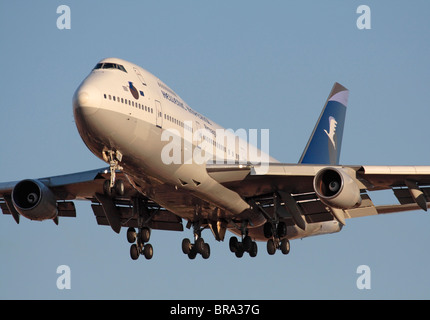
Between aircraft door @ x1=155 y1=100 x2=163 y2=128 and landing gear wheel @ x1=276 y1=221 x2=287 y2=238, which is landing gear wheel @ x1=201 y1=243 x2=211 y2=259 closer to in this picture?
landing gear wheel @ x1=276 y1=221 x2=287 y2=238

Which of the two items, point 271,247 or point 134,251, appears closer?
point 134,251

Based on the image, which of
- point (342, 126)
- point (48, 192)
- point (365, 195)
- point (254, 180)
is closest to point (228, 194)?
point (254, 180)

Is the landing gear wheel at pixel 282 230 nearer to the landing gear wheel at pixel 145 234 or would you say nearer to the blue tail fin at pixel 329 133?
the landing gear wheel at pixel 145 234

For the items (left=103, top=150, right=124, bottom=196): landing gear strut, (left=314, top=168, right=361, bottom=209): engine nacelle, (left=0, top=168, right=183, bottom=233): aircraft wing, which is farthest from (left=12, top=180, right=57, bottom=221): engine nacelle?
(left=314, top=168, right=361, bottom=209): engine nacelle

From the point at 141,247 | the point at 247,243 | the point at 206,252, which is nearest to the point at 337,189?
the point at 247,243

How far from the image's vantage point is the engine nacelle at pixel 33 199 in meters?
36.1

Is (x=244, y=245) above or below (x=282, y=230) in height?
below

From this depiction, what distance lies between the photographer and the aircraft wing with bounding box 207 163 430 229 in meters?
31.1

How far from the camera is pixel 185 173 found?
30.6 m

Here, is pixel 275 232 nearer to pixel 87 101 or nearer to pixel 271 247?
pixel 271 247

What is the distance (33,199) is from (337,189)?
14.0m

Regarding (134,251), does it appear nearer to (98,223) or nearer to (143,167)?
(98,223)

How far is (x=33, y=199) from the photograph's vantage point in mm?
Result: 36438

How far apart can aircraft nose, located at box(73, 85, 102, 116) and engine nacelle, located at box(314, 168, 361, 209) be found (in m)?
9.32
